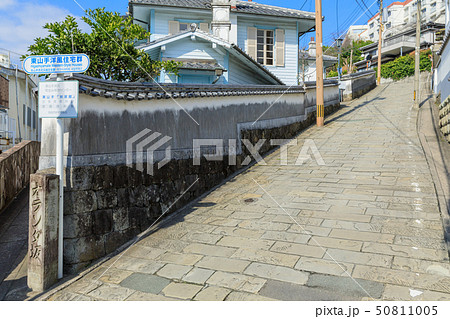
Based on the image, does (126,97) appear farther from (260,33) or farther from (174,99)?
(260,33)

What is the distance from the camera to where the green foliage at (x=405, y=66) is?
38.3 m

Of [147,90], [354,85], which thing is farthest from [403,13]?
[147,90]

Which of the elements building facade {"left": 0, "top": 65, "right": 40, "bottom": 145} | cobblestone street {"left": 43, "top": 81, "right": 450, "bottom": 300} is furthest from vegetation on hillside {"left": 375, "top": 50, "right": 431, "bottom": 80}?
building facade {"left": 0, "top": 65, "right": 40, "bottom": 145}

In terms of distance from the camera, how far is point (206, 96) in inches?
348

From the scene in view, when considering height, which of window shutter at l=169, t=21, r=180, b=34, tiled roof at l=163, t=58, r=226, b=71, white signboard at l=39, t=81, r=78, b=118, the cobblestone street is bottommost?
the cobblestone street

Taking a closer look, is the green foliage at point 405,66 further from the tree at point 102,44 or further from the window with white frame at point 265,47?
the tree at point 102,44

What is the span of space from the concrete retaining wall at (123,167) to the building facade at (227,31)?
26.0 feet

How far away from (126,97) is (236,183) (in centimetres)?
424

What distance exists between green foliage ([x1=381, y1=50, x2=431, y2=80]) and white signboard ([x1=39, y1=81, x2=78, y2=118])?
139 feet

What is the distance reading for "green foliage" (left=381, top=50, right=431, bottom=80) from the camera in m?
38.3

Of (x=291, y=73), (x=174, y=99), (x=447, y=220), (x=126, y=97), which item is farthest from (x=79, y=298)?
(x=291, y=73)

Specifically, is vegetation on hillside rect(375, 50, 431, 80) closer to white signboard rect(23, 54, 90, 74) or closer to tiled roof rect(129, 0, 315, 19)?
tiled roof rect(129, 0, 315, 19)

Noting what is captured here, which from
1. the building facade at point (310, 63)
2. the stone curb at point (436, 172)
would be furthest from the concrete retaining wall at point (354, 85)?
the stone curb at point (436, 172)

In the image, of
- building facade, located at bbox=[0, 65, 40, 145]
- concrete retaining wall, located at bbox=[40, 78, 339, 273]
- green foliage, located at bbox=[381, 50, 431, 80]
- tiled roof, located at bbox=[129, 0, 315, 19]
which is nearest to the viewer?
concrete retaining wall, located at bbox=[40, 78, 339, 273]
